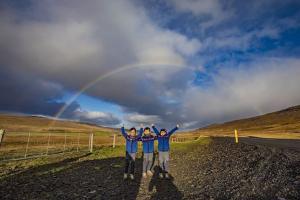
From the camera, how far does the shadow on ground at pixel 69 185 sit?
37.8 ft

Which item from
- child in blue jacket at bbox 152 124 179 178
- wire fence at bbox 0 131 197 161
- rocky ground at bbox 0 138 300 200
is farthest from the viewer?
wire fence at bbox 0 131 197 161

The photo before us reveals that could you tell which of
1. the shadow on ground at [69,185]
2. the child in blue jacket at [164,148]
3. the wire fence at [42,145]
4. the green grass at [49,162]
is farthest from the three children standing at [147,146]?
the wire fence at [42,145]

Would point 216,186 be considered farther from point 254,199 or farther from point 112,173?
point 112,173

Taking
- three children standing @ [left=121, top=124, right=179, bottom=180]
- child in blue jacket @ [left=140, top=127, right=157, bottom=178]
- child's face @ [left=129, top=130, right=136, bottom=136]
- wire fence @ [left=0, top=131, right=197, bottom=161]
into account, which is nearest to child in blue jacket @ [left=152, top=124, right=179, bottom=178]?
three children standing @ [left=121, top=124, right=179, bottom=180]

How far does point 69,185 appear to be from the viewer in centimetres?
1351

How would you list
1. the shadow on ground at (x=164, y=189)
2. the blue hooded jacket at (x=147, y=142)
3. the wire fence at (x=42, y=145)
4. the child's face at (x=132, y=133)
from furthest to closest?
the wire fence at (x=42, y=145), the blue hooded jacket at (x=147, y=142), the child's face at (x=132, y=133), the shadow on ground at (x=164, y=189)

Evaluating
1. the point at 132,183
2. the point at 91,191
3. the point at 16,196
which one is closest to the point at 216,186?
the point at 132,183

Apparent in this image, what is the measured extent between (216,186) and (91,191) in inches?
218

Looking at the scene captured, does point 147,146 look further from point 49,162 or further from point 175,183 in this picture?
point 49,162

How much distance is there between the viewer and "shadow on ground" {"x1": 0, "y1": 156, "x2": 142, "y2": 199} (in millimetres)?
11531

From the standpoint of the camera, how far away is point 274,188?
10.8m

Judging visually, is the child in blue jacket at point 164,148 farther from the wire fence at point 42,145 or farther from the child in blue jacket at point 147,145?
the wire fence at point 42,145

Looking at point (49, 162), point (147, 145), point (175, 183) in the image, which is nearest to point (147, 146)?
point (147, 145)

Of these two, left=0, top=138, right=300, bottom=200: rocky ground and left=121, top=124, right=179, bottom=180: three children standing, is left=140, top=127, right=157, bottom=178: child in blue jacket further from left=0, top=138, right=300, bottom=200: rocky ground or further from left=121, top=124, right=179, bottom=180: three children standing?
left=0, top=138, right=300, bottom=200: rocky ground
